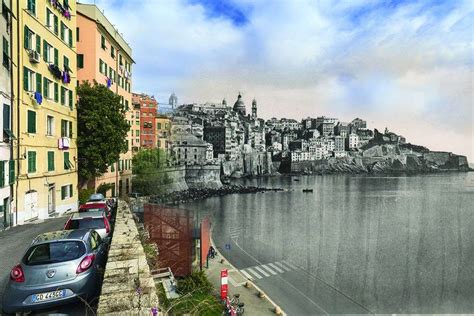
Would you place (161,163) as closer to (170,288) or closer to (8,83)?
(8,83)

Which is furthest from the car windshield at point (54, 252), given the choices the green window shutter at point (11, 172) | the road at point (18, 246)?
the green window shutter at point (11, 172)

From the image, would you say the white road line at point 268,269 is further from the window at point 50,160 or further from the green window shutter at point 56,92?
the green window shutter at point 56,92

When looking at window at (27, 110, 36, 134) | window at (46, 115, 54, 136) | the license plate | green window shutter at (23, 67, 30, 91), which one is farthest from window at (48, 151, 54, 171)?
the license plate

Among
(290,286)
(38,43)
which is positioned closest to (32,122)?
(38,43)

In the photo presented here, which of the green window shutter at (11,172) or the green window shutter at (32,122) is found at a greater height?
the green window shutter at (32,122)

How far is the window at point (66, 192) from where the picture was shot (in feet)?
59.0

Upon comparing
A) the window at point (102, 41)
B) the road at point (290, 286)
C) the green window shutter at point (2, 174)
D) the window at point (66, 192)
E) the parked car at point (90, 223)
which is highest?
the window at point (102, 41)

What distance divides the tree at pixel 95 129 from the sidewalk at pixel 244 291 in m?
10.2

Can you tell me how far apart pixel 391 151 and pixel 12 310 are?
157716mm

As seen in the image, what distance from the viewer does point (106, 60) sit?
83.3 ft

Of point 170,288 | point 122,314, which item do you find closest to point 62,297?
point 122,314

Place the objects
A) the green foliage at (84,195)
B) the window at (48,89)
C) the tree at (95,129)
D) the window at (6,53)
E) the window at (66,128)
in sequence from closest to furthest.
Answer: the window at (6,53) → the window at (48,89) → the window at (66,128) → the tree at (95,129) → the green foliage at (84,195)

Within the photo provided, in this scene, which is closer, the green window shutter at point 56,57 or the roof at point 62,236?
the roof at point 62,236

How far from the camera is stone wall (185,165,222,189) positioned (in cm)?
7925
